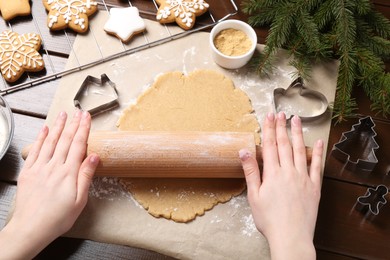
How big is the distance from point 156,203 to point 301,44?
2.11 feet

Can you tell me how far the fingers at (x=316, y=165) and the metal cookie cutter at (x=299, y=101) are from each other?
0.18m

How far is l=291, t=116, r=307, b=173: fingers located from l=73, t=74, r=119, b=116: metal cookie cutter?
1.65 feet

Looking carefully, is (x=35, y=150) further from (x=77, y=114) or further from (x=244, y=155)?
(x=244, y=155)

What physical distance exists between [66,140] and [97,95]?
0.74 feet

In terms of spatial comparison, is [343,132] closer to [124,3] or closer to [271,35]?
[271,35]

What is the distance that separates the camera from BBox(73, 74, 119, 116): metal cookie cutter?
133 cm

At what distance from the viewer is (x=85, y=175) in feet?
3.73

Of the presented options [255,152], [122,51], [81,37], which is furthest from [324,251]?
[81,37]

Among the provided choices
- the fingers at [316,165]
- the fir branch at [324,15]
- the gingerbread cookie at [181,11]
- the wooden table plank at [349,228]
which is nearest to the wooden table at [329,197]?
the wooden table plank at [349,228]

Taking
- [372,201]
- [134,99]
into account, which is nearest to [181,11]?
[134,99]

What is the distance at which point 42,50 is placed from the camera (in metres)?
1.44

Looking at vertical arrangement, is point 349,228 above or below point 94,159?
below

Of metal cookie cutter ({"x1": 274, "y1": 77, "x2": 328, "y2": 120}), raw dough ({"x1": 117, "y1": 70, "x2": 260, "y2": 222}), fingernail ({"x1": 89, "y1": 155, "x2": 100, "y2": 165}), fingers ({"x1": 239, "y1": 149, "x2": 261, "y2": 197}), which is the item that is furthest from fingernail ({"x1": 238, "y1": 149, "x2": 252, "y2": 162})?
fingernail ({"x1": 89, "y1": 155, "x2": 100, "y2": 165})

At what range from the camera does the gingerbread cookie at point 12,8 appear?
1.45 meters
